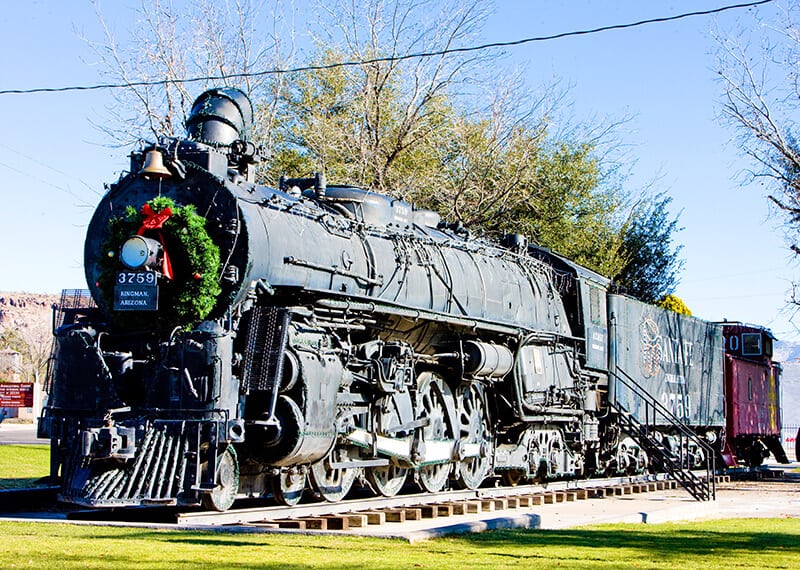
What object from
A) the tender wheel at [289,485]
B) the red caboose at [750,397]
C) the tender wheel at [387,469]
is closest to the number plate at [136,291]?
the tender wheel at [289,485]

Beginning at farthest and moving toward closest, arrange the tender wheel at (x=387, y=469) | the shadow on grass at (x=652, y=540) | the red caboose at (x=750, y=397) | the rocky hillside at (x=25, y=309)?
the rocky hillside at (x=25, y=309), the red caboose at (x=750, y=397), the tender wheel at (x=387, y=469), the shadow on grass at (x=652, y=540)

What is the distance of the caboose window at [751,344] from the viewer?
34.5 m

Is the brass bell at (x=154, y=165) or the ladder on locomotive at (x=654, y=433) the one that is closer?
the brass bell at (x=154, y=165)

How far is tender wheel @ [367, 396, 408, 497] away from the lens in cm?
1566

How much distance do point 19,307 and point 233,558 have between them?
16666 centimetres

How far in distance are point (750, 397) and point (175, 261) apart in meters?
25.6

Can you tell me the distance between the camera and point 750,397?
34.1 metres

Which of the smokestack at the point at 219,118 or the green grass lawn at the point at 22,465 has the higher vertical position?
the smokestack at the point at 219,118

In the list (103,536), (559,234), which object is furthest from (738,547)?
(559,234)

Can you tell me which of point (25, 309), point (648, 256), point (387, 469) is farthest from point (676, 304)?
point (25, 309)

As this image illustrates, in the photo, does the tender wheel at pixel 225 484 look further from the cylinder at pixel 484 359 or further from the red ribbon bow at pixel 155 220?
the cylinder at pixel 484 359

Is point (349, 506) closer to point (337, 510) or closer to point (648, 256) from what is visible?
point (337, 510)

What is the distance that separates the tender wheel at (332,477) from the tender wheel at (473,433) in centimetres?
341

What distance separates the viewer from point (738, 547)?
12219 millimetres
